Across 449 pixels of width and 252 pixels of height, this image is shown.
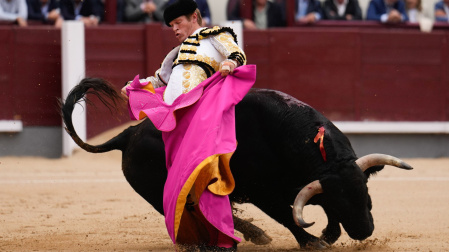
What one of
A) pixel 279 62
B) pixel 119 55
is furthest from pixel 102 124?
pixel 279 62

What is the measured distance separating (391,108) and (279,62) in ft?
3.94

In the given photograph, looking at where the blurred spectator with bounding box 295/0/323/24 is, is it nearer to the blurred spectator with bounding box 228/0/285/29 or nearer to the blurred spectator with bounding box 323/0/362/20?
the blurred spectator with bounding box 323/0/362/20

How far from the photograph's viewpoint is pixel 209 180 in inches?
130

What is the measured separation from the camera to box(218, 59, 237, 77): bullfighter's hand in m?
3.37

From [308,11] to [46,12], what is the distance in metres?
2.48

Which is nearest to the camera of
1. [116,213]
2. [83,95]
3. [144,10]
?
[83,95]

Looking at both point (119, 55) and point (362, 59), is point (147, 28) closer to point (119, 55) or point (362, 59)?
point (119, 55)

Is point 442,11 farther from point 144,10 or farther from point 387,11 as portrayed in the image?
point 144,10

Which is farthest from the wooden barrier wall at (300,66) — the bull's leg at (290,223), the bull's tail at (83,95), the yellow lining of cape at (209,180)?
the yellow lining of cape at (209,180)

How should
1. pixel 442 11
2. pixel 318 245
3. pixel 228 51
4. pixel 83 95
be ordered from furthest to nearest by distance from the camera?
pixel 442 11 → pixel 83 95 → pixel 318 245 → pixel 228 51

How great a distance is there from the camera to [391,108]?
341 inches

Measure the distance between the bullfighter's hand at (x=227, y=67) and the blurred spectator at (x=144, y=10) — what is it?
4.91 meters

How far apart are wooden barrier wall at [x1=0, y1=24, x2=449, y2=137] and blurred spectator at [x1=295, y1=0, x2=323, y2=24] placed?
100 millimetres

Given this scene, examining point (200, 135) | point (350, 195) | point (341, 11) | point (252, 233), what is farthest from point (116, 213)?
point (341, 11)
